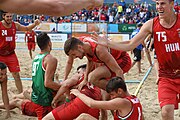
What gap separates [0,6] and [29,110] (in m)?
3.70

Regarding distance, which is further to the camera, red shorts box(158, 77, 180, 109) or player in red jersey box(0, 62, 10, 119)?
player in red jersey box(0, 62, 10, 119)

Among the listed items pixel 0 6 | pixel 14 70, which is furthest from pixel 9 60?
pixel 0 6

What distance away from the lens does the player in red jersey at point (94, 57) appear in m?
5.37

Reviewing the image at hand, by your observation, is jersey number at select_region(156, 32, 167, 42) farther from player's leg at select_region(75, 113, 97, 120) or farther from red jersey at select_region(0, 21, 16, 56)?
red jersey at select_region(0, 21, 16, 56)

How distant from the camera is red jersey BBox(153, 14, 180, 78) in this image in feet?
16.8

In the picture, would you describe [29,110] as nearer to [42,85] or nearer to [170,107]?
[42,85]

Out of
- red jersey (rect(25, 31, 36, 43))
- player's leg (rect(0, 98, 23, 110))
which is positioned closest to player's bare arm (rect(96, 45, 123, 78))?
player's leg (rect(0, 98, 23, 110))

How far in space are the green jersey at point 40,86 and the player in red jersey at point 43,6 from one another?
3.00 meters

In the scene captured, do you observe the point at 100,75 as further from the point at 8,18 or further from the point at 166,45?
the point at 8,18

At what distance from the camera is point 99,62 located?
5.78m

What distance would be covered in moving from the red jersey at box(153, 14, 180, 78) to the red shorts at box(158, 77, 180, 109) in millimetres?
85

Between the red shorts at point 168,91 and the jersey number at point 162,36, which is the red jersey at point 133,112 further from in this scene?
the jersey number at point 162,36

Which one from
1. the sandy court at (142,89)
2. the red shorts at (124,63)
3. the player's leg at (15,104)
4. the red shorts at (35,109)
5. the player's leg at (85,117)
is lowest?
the sandy court at (142,89)

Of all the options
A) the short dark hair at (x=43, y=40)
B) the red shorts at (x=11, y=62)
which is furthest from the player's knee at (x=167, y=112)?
the red shorts at (x=11, y=62)
